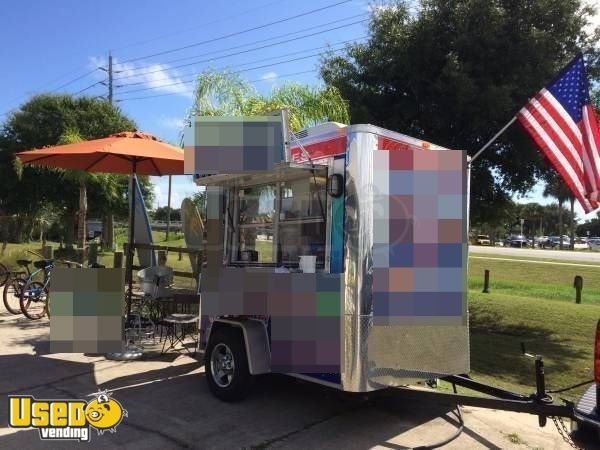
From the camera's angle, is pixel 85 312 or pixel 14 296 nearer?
pixel 85 312

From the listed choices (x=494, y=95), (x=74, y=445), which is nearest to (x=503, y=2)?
(x=494, y=95)

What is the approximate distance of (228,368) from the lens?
5.82m

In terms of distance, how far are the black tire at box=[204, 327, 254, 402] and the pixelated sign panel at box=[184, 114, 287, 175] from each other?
173cm

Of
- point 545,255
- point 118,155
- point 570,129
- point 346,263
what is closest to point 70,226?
point 118,155

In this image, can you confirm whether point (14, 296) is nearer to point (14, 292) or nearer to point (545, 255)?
point (14, 292)

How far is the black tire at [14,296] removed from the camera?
1072 centimetres

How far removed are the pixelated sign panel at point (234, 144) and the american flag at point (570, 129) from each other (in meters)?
2.95

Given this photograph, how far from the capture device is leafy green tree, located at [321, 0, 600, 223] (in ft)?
32.8

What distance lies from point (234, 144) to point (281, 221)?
91 cm

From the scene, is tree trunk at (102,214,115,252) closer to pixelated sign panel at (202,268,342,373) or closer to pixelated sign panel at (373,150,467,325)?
pixelated sign panel at (202,268,342,373)

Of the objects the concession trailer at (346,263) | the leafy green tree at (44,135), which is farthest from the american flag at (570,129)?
the leafy green tree at (44,135)

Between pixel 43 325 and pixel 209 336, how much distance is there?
5.06 metres

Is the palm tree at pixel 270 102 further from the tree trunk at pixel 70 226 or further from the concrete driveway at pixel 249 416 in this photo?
the tree trunk at pixel 70 226

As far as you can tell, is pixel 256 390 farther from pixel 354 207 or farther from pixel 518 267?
pixel 518 267
